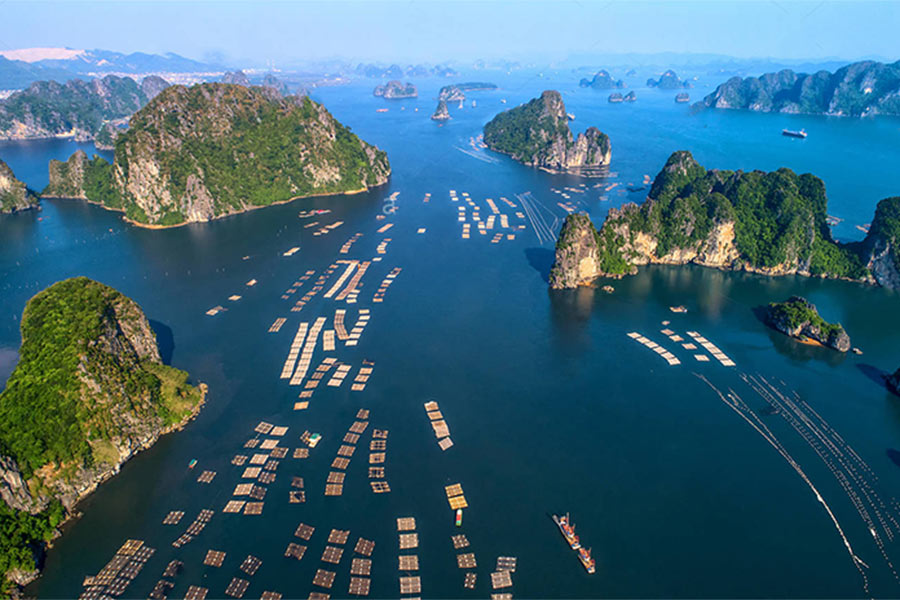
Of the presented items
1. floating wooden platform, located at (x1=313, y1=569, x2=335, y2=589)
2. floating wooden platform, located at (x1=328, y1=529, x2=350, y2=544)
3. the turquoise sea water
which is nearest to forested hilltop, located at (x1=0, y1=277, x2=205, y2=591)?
the turquoise sea water

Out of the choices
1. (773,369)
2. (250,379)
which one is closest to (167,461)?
(250,379)

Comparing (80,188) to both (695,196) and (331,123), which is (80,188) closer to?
(331,123)

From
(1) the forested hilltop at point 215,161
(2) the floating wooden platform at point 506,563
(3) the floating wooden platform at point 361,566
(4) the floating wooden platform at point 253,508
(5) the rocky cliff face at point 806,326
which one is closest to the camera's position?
(3) the floating wooden platform at point 361,566

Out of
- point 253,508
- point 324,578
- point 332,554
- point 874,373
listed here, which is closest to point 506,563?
point 332,554

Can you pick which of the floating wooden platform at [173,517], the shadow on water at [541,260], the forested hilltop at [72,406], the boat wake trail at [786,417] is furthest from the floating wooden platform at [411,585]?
the shadow on water at [541,260]

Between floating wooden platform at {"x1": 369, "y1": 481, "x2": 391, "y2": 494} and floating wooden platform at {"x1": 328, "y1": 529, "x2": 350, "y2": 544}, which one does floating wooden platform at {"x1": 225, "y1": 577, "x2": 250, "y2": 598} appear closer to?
floating wooden platform at {"x1": 328, "y1": 529, "x2": 350, "y2": 544}

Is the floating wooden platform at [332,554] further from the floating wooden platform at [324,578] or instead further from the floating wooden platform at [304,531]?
the floating wooden platform at [304,531]
